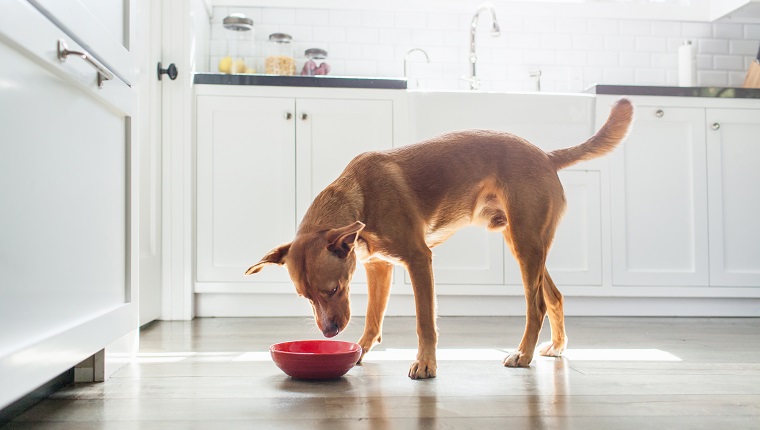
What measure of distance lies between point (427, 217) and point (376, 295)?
0.92ft

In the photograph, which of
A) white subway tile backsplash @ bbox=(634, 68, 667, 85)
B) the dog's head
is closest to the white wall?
white subway tile backsplash @ bbox=(634, 68, 667, 85)

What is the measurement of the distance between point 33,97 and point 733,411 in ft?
4.78

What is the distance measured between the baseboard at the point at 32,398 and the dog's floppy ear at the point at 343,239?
0.67m

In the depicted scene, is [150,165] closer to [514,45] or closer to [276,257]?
[276,257]

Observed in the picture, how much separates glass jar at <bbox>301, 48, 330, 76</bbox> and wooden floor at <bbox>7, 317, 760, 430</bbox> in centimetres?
168

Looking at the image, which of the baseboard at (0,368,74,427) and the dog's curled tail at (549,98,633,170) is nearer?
the baseboard at (0,368,74,427)

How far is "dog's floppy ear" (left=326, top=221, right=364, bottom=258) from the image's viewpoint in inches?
57.2

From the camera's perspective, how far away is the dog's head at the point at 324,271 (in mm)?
1496

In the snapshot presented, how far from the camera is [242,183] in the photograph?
2.96 meters

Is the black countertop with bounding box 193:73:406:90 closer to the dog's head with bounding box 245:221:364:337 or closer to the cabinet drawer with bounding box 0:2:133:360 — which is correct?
the cabinet drawer with bounding box 0:2:133:360

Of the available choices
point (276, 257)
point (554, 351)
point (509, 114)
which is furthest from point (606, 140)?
point (509, 114)

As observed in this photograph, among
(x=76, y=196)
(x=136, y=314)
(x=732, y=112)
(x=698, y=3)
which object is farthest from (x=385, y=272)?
(x=698, y=3)

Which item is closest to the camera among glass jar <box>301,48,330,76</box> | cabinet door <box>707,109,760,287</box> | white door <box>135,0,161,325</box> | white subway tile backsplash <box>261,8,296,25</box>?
white door <box>135,0,161,325</box>

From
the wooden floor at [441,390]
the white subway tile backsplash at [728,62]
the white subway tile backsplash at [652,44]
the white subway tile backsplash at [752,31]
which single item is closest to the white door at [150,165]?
the wooden floor at [441,390]
